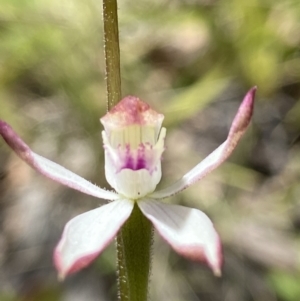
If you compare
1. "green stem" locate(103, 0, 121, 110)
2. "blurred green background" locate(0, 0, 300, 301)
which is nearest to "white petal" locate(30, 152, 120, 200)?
"green stem" locate(103, 0, 121, 110)

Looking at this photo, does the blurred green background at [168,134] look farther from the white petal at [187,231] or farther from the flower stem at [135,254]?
the white petal at [187,231]

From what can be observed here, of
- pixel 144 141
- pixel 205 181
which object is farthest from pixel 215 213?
pixel 144 141

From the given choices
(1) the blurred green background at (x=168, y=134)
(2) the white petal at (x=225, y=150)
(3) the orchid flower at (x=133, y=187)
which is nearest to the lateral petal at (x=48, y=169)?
(3) the orchid flower at (x=133, y=187)

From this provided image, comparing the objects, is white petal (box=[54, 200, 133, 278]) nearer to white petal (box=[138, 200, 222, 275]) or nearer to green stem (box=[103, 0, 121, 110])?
white petal (box=[138, 200, 222, 275])

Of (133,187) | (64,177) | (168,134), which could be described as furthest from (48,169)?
(168,134)

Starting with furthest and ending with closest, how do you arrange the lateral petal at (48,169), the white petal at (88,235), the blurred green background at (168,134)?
the blurred green background at (168,134)
the lateral petal at (48,169)
the white petal at (88,235)
